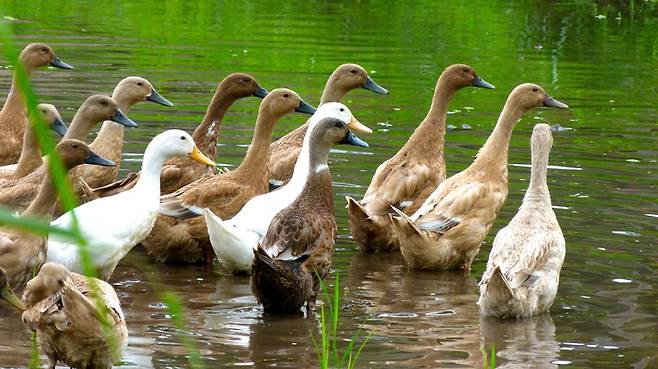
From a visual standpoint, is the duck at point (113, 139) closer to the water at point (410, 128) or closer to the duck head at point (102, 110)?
the duck head at point (102, 110)

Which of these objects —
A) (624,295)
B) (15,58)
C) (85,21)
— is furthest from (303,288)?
(85,21)

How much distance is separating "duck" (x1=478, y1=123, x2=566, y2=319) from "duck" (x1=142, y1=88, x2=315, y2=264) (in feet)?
6.74

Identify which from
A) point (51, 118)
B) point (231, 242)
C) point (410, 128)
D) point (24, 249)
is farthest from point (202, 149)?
point (410, 128)

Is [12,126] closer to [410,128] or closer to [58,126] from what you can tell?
[58,126]

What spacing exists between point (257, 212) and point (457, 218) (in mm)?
1456

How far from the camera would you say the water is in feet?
22.7

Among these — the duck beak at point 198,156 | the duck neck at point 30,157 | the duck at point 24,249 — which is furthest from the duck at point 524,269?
the duck neck at point 30,157

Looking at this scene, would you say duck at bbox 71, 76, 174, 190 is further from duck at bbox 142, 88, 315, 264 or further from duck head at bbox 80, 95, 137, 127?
duck at bbox 142, 88, 315, 264

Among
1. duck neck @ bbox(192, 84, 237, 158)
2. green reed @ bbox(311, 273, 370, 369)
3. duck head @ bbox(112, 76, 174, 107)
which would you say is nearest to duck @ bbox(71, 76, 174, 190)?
duck head @ bbox(112, 76, 174, 107)

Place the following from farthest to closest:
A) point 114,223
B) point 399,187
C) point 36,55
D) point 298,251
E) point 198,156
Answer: point 36,55, point 399,187, point 198,156, point 114,223, point 298,251

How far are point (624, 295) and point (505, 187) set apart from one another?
131 cm

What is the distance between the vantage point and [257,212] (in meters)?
8.08

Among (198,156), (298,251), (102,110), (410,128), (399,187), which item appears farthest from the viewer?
(410,128)

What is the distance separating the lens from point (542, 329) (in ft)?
23.8
